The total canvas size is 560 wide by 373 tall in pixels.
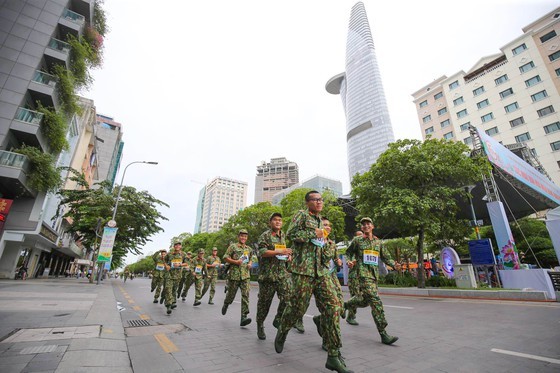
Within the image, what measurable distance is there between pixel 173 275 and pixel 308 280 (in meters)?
5.87

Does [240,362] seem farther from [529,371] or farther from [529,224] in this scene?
[529,224]

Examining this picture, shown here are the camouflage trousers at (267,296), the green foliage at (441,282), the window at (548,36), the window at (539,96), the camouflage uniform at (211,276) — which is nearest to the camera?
the camouflage trousers at (267,296)

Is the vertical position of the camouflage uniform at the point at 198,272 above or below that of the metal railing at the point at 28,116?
below

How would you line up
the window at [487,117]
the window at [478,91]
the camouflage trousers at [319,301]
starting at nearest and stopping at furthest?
1. the camouflage trousers at [319,301]
2. the window at [487,117]
3. the window at [478,91]

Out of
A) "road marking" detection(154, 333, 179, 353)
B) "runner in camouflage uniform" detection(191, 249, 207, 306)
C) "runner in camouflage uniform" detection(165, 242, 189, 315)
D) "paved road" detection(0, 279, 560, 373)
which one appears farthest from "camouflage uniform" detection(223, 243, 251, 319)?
"runner in camouflage uniform" detection(191, 249, 207, 306)

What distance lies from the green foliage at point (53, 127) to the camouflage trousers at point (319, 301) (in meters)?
23.1

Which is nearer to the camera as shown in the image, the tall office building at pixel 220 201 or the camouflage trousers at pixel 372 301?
the camouflage trousers at pixel 372 301

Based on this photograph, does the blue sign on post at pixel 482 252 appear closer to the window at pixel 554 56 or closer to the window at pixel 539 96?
the window at pixel 539 96

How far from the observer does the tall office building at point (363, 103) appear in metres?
111

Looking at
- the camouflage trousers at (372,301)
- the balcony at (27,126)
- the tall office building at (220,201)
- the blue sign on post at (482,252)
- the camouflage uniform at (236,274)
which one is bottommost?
the camouflage trousers at (372,301)

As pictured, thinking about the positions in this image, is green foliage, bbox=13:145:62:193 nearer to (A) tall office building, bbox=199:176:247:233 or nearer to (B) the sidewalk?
(B) the sidewalk

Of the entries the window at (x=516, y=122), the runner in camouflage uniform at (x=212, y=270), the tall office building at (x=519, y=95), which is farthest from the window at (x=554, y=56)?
the runner in camouflage uniform at (x=212, y=270)

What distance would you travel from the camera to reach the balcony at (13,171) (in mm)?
16641

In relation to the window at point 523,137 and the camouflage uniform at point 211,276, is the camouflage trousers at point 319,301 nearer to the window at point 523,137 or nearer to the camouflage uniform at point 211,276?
the camouflage uniform at point 211,276
